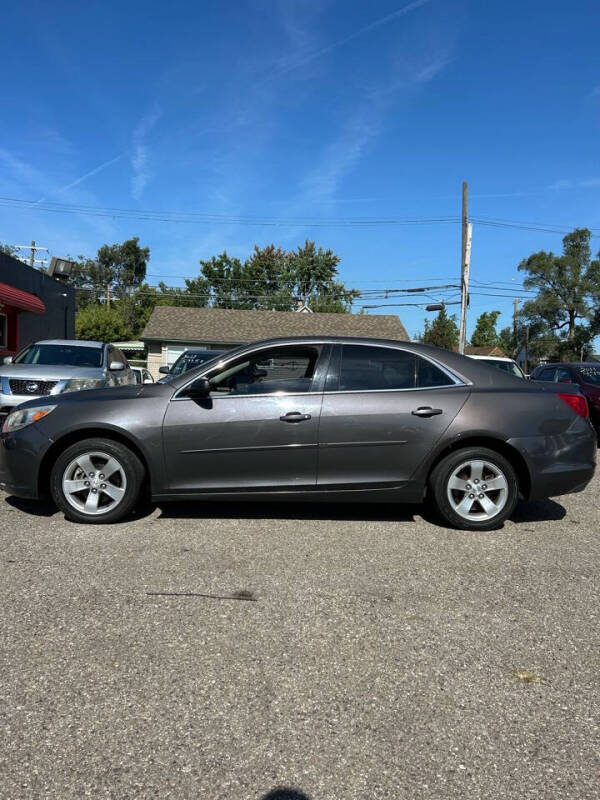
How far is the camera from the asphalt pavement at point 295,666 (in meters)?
2.04

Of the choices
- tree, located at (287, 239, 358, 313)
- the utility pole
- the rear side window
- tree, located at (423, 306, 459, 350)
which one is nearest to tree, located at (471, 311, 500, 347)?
tree, located at (287, 239, 358, 313)

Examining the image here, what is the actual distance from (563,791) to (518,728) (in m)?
0.34

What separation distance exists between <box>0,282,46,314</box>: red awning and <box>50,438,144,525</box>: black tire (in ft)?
42.6

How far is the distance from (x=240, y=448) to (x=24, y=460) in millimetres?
1788

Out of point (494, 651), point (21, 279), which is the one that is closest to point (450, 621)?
point (494, 651)

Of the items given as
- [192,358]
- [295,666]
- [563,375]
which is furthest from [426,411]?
[192,358]

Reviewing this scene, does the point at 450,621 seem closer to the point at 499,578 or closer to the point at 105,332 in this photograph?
the point at 499,578

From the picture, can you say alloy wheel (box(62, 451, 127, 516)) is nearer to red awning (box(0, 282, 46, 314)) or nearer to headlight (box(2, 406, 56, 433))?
headlight (box(2, 406, 56, 433))

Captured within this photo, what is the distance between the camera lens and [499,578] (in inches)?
152

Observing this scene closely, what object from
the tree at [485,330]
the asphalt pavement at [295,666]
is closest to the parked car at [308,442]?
the asphalt pavement at [295,666]

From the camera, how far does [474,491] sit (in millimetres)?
4883

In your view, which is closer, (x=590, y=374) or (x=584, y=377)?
(x=584, y=377)

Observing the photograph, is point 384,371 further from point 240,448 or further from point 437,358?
point 240,448

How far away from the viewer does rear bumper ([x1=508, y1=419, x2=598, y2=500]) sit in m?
4.86
